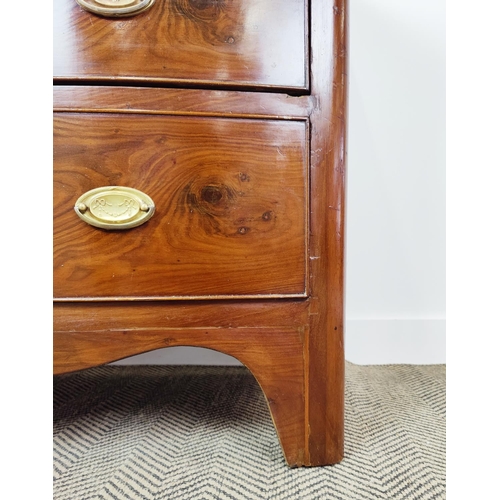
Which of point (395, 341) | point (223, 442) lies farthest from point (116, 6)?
point (395, 341)

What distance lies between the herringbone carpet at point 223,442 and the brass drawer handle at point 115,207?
0.31 metres

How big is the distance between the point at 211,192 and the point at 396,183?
63 cm

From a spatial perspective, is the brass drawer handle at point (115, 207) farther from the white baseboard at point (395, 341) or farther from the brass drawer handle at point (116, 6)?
the white baseboard at point (395, 341)

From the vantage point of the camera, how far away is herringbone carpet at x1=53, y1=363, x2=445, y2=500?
1.46 ft

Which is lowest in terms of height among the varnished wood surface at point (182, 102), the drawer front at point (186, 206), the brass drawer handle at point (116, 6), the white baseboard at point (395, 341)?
the white baseboard at point (395, 341)

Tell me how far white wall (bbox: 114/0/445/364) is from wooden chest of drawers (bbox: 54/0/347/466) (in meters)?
0.47

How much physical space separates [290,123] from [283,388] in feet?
1.13

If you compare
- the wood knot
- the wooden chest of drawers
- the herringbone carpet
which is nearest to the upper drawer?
the wooden chest of drawers

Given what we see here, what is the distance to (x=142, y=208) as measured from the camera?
1.52 ft

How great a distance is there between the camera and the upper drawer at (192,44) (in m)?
0.46

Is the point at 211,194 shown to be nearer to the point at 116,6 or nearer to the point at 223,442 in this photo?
the point at 116,6

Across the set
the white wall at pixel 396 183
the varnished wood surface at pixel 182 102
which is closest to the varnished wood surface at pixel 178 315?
the varnished wood surface at pixel 182 102

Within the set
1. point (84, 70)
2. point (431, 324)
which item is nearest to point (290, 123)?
point (84, 70)

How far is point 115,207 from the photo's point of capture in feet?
1.52
